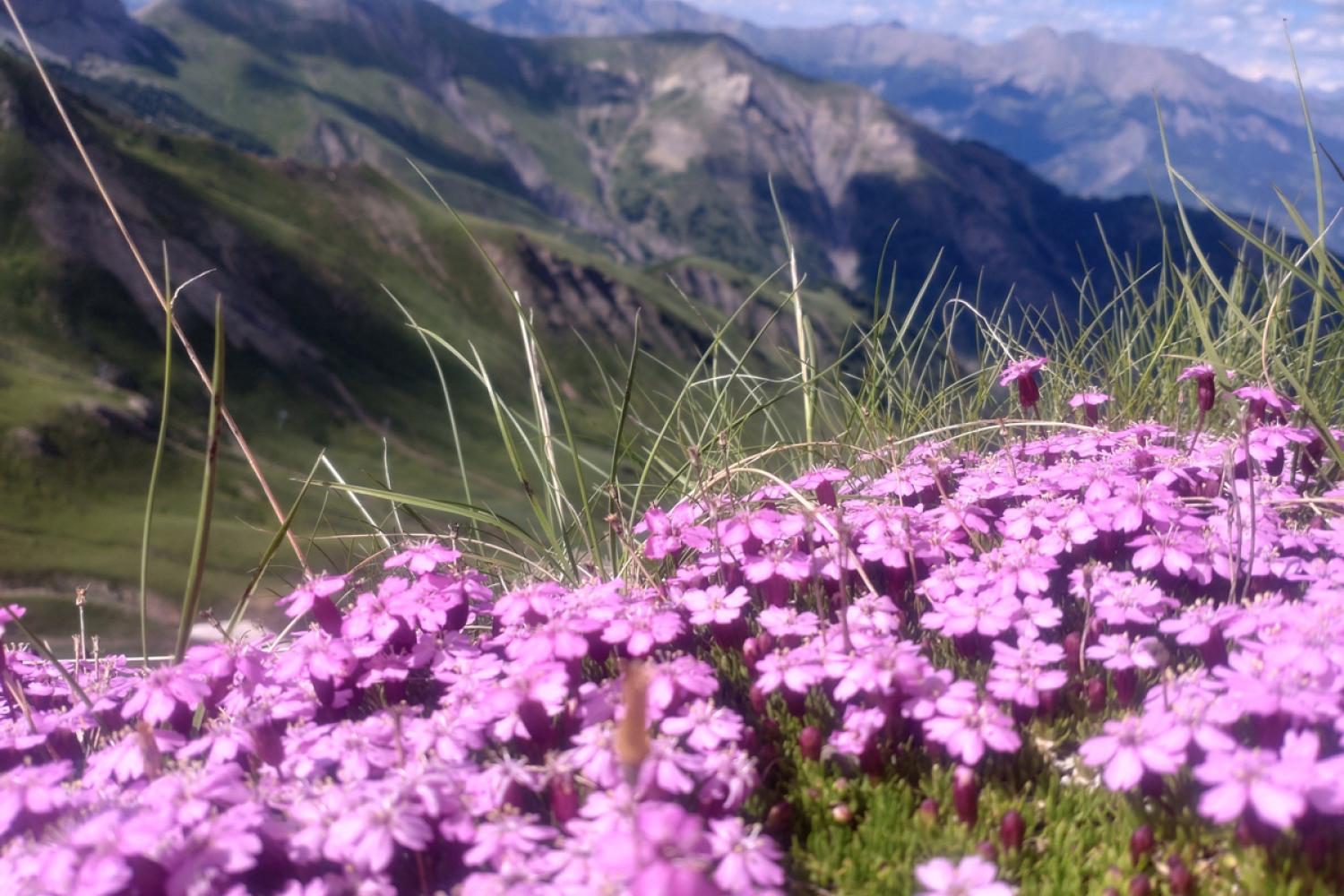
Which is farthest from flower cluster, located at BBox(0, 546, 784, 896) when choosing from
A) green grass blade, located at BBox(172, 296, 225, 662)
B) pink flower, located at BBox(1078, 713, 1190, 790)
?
pink flower, located at BBox(1078, 713, 1190, 790)

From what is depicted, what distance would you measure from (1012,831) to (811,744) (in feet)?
2.31

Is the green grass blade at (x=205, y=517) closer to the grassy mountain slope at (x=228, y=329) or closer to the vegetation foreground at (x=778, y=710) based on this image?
the vegetation foreground at (x=778, y=710)

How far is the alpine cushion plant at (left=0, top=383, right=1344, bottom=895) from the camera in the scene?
8.43 ft

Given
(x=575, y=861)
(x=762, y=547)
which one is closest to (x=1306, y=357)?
(x=762, y=547)

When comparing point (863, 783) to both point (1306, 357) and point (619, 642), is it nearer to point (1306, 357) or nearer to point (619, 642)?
point (619, 642)

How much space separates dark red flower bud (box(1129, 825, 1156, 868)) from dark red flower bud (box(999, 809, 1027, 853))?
1.00ft

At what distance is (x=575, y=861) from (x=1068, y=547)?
2.53 meters

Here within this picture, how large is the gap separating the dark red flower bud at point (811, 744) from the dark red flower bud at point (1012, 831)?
2.15ft

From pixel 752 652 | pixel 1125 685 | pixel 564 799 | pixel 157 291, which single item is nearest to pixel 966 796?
pixel 1125 685

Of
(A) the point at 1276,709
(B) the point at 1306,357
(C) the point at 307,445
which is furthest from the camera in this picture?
(C) the point at 307,445

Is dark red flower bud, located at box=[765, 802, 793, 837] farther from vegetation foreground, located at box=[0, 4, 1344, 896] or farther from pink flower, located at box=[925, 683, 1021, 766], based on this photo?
pink flower, located at box=[925, 683, 1021, 766]

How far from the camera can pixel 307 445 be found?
12825 centimetres

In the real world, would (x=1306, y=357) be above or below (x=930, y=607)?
above

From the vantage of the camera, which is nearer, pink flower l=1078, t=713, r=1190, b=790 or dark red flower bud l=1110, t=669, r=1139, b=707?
pink flower l=1078, t=713, r=1190, b=790
